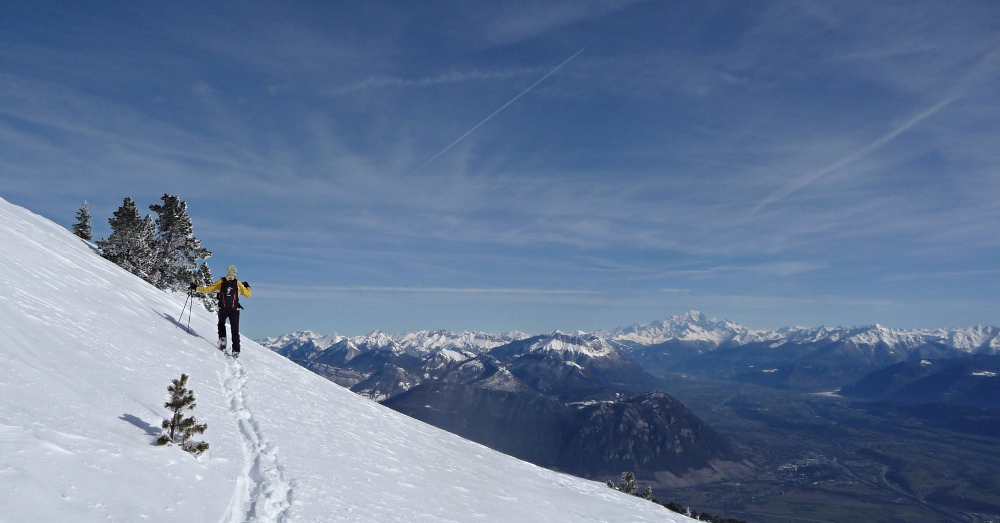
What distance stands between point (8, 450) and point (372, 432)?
11101 millimetres

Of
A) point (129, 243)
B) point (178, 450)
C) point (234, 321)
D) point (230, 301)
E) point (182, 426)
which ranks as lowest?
point (178, 450)

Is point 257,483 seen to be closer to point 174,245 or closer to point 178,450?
point 178,450

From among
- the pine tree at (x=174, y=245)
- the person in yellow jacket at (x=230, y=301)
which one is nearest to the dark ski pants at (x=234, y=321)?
the person in yellow jacket at (x=230, y=301)

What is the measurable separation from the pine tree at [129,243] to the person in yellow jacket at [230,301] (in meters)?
23.3

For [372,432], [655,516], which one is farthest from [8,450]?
[655,516]

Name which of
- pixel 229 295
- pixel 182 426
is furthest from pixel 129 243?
pixel 182 426

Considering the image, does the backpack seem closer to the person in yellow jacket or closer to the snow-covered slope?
the person in yellow jacket

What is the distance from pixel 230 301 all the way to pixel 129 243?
2590cm

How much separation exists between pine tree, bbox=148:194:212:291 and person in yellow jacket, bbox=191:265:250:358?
23207mm

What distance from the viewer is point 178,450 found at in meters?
9.10

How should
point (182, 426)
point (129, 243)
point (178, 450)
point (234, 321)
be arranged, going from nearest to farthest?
point (178, 450), point (182, 426), point (234, 321), point (129, 243)

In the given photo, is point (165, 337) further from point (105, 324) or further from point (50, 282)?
point (50, 282)

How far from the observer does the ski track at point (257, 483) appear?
26.6 ft

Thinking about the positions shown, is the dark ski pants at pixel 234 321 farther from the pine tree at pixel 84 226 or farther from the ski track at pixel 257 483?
the pine tree at pixel 84 226
